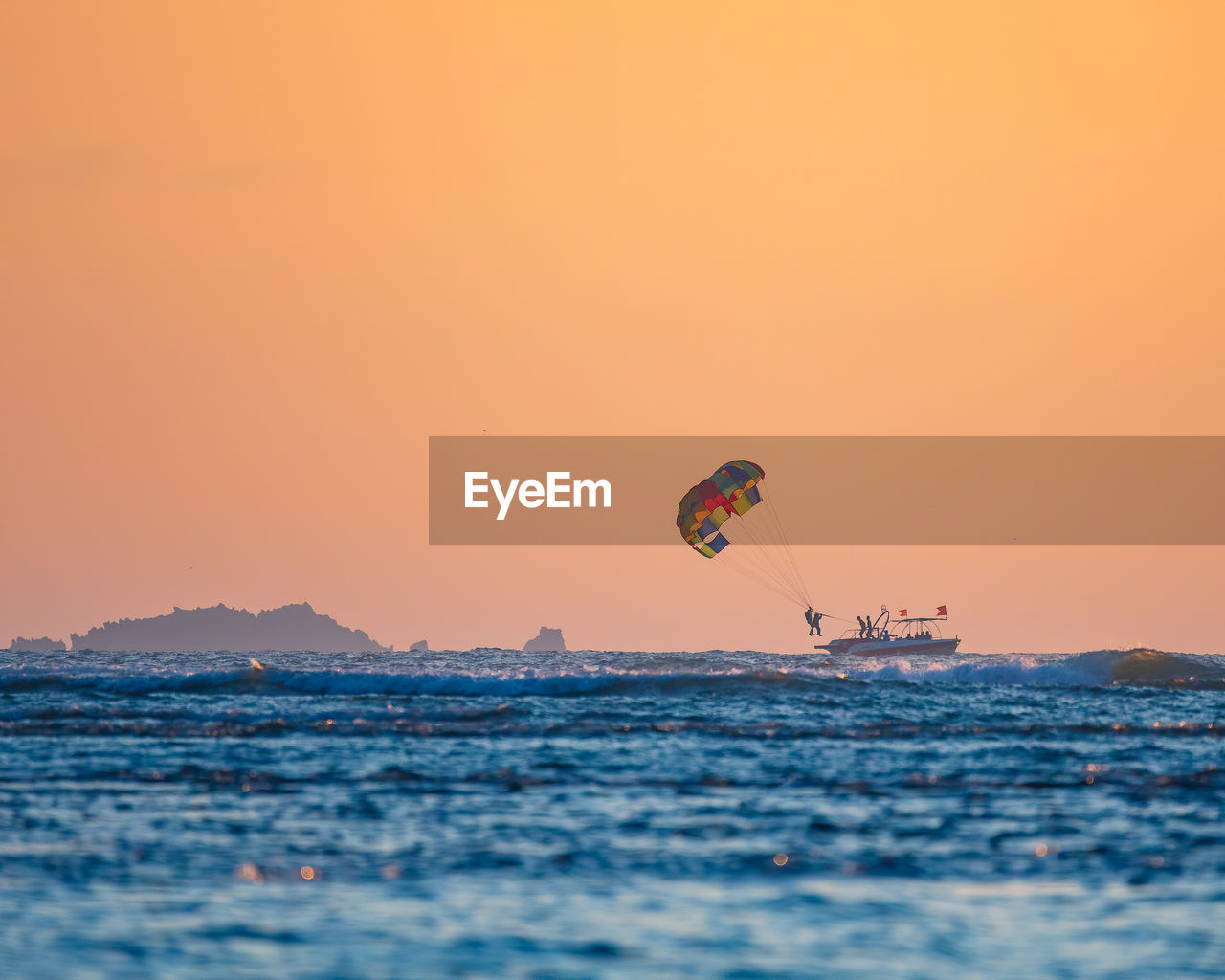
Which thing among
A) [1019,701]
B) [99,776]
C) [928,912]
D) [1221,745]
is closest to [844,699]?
[1019,701]

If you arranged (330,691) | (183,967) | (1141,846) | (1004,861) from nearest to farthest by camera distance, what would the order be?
(183,967) < (1004,861) < (1141,846) < (330,691)

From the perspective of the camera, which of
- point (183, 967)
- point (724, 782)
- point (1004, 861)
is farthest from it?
point (724, 782)

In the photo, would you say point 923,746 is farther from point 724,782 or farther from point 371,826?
point 371,826

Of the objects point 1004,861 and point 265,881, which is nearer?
point 265,881

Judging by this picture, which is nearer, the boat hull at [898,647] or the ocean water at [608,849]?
the ocean water at [608,849]

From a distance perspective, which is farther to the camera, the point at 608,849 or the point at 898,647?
the point at 898,647

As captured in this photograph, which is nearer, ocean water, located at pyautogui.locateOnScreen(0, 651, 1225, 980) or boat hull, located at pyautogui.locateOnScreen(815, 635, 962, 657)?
ocean water, located at pyautogui.locateOnScreen(0, 651, 1225, 980)

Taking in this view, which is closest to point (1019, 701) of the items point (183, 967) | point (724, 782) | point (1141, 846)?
point (724, 782)
